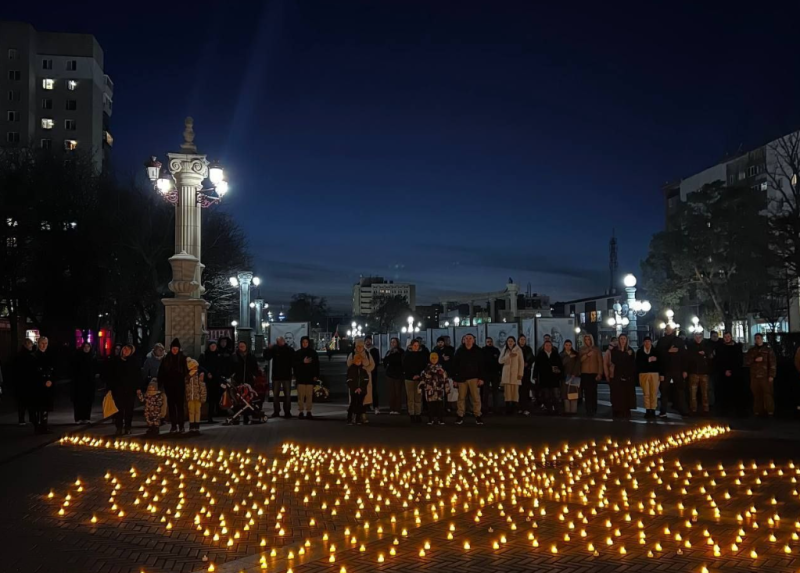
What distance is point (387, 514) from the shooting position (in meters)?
7.60

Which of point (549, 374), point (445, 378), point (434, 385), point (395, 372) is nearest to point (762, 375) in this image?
point (549, 374)

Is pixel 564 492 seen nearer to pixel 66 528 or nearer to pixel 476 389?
pixel 66 528

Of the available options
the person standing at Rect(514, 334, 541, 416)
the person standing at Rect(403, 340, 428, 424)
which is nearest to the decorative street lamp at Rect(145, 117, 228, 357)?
the person standing at Rect(403, 340, 428, 424)

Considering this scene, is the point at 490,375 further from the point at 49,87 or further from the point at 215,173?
the point at 49,87

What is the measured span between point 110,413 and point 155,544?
320 inches

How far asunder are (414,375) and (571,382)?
11.7ft

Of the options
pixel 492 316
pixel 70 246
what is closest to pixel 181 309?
pixel 70 246

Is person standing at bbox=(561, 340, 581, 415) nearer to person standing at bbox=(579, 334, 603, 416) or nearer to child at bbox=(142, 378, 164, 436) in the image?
person standing at bbox=(579, 334, 603, 416)

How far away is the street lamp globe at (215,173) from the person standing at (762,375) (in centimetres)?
1264

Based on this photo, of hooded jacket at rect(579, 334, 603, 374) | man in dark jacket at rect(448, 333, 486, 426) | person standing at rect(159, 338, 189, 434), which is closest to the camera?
person standing at rect(159, 338, 189, 434)

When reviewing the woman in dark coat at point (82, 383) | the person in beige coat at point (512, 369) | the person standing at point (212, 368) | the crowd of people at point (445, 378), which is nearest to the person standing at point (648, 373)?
the crowd of people at point (445, 378)

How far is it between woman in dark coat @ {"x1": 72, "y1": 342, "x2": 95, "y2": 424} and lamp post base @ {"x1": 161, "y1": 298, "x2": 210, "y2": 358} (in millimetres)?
2110

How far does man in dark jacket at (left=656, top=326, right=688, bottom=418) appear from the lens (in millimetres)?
16469

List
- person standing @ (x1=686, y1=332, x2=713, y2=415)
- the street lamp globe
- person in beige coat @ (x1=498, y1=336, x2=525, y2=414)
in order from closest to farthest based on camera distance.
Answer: person standing @ (x1=686, y1=332, x2=713, y2=415), person in beige coat @ (x1=498, y1=336, x2=525, y2=414), the street lamp globe
